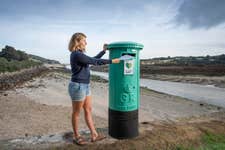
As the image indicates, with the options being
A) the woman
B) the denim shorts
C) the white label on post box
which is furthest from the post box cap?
the denim shorts

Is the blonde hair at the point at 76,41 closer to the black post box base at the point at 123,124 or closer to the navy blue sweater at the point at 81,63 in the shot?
the navy blue sweater at the point at 81,63

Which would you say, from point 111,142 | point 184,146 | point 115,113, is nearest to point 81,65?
point 115,113

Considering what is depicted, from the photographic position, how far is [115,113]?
4000mm

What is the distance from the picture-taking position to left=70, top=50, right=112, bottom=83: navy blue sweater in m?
3.40

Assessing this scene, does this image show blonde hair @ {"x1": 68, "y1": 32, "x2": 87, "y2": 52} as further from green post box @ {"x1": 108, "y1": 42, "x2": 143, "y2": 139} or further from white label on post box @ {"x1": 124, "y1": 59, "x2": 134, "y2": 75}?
white label on post box @ {"x1": 124, "y1": 59, "x2": 134, "y2": 75}

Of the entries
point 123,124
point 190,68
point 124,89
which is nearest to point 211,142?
point 123,124

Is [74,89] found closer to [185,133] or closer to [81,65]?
[81,65]

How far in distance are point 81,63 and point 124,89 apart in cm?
92

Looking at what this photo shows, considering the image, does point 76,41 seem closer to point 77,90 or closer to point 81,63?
point 81,63

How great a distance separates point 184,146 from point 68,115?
525 cm

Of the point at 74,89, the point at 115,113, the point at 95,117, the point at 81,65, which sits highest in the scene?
the point at 81,65

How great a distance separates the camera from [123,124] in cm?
397

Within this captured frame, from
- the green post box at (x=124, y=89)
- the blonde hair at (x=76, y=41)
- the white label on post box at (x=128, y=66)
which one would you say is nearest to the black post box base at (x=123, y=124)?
the green post box at (x=124, y=89)

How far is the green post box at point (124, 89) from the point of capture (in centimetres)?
393
